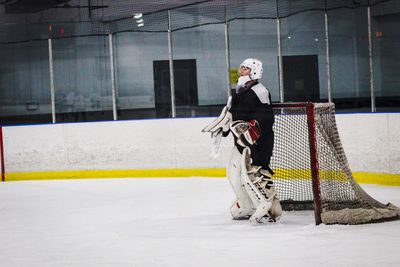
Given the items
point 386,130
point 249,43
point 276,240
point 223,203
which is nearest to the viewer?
point 276,240

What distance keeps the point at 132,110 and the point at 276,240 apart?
822cm

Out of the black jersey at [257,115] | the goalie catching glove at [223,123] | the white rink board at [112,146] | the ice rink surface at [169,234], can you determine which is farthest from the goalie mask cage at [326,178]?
the white rink board at [112,146]

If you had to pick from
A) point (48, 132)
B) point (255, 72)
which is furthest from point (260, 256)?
point (48, 132)

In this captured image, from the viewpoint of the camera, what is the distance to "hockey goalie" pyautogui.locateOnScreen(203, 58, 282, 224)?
22.6 feet

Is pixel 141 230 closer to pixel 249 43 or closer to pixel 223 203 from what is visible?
pixel 223 203

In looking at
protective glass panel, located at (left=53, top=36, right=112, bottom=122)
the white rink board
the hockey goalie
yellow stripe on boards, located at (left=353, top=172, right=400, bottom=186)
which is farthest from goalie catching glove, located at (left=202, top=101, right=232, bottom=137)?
protective glass panel, located at (left=53, top=36, right=112, bottom=122)

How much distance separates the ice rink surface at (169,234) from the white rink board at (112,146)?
1556 millimetres

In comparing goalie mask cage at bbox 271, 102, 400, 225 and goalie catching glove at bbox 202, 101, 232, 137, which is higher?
goalie catching glove at bbox 202, 101, 232, 137

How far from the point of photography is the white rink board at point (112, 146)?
11.2m

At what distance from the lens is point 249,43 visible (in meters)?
13.6

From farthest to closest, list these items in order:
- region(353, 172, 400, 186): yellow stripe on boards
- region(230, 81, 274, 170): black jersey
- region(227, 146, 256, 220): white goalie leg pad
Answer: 1. region(353, 172, 400, 186): yellow stripe on boards
2. region(227, 146, 256, 220): white goalie leg pad
3. region(230, 81, 274, 170): black jersey

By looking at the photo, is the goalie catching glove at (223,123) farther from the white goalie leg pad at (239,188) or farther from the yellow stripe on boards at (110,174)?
the yellow stripe on boards at (110,174)

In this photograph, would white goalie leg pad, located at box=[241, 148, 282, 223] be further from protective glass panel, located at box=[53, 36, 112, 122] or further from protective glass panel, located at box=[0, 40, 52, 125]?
protective glass panel, located at box=[0, 40, 52, 125]

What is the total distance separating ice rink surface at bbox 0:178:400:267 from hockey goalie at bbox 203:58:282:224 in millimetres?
152
